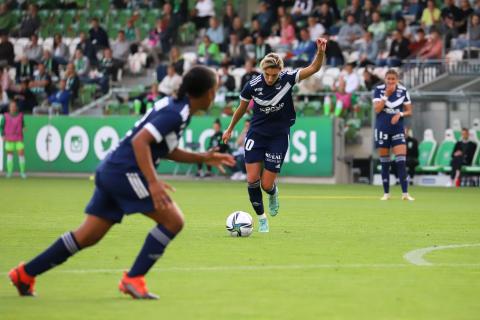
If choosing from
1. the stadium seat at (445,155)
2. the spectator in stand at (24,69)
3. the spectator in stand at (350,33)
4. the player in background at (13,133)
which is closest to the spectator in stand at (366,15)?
the spectator in stand at (350,33)

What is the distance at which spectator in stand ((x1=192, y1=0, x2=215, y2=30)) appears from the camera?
38594 mm

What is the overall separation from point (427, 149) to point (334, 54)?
4232 millimetres

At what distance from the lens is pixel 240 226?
14.0 meters

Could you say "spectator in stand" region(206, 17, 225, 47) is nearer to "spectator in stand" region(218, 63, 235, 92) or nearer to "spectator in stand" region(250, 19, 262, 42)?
"spectator in stand" region(250, 19, 262, 42)

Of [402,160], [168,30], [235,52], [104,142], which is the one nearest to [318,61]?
[402,160]

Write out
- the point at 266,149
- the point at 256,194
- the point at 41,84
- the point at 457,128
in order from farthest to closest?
the point at 41,84 → the point at 457,128 → the point at 266,149 → the point at 256,194

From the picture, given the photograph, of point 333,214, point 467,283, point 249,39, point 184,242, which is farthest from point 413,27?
point 467,283

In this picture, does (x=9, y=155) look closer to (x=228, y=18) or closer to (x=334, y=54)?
(x=228, y=18)

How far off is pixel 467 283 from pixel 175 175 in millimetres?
24456

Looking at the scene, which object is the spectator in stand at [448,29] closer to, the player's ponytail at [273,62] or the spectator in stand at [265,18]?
the spectator in stand at [265,18]

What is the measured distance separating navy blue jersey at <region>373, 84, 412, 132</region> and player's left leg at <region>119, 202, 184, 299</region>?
1412 cm

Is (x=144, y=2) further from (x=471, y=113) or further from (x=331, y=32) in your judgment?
(x=471, y=113)

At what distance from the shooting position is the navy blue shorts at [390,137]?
22531mm

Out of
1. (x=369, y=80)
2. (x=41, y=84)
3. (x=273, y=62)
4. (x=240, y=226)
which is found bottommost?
(x=41, y=84)
